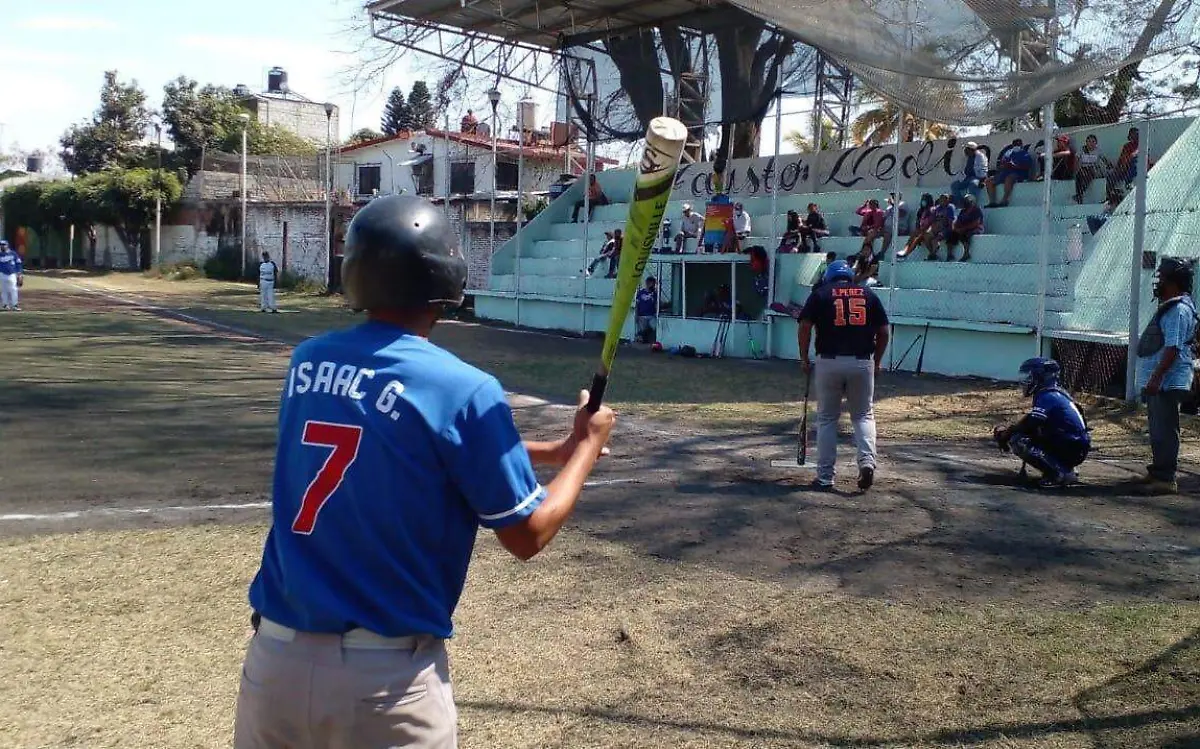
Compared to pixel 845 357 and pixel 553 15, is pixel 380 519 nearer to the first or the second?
pixel 845 357

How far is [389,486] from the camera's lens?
2053 mm

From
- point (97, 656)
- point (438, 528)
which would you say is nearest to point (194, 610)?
point (97, 656)

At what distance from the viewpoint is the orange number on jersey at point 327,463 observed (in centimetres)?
207

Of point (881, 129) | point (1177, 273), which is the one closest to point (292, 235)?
point (881, 129)

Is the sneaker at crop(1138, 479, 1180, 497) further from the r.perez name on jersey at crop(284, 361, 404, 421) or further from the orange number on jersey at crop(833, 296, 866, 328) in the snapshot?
the r.perez name on jersey at crop(284, 361, 404, 421)

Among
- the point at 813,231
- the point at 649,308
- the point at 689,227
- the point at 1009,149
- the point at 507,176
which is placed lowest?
the point at 649,308

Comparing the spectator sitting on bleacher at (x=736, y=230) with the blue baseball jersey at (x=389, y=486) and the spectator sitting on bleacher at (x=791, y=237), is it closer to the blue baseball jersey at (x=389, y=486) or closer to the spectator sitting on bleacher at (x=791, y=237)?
the spectator sitting on bleacher at (x=791, y=237)

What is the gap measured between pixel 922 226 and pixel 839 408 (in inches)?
429

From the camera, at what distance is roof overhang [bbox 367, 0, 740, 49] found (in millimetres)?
22625

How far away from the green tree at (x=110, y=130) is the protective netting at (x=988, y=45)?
6005 cm

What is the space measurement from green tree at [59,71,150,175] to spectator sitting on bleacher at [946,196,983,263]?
5542cm

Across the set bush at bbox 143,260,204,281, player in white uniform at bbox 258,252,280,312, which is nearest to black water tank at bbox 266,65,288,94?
bush at bbox 143,260,204,281

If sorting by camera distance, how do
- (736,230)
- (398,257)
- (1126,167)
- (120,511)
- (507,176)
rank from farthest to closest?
(507,176), (736,230), (1126,167), (120,511), (398,257)

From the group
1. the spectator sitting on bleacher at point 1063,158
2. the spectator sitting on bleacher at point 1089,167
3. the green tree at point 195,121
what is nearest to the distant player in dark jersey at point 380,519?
the spectator sitting on bleacher at point 1089,167
